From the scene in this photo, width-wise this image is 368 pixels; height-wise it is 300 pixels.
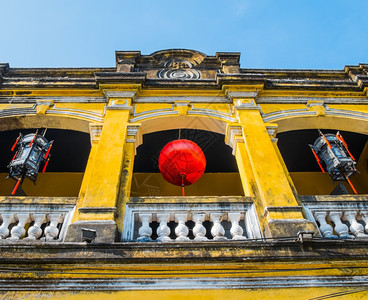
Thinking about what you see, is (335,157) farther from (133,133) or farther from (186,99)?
(133,133)

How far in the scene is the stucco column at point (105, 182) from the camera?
13.1 ft

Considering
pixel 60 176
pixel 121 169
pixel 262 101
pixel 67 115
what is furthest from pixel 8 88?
pixel 262 101

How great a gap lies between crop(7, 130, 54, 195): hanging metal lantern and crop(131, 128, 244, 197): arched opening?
8.32 ft

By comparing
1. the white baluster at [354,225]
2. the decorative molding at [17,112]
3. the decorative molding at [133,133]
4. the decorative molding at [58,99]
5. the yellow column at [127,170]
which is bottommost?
the white baluster at [354,225]

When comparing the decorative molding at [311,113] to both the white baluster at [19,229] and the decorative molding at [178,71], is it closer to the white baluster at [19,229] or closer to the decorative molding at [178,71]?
the decorative molding at [178,71]

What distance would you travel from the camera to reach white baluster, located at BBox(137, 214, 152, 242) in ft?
13.0

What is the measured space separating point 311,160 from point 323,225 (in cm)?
430

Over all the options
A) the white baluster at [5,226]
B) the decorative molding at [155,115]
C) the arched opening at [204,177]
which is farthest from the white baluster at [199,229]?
the arched opening at [204,177]

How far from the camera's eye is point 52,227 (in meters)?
4.11

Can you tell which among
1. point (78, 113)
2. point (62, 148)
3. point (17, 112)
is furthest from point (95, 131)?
point (62, 148)

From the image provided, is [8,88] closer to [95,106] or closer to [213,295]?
[95,106]

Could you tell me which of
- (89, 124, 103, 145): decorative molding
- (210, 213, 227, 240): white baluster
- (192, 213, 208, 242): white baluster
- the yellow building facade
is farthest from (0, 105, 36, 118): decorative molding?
(210, 213, 227, 240): white baluster

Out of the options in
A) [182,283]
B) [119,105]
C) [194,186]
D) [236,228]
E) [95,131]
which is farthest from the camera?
[194,186]

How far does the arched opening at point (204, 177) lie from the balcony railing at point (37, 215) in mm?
3366
